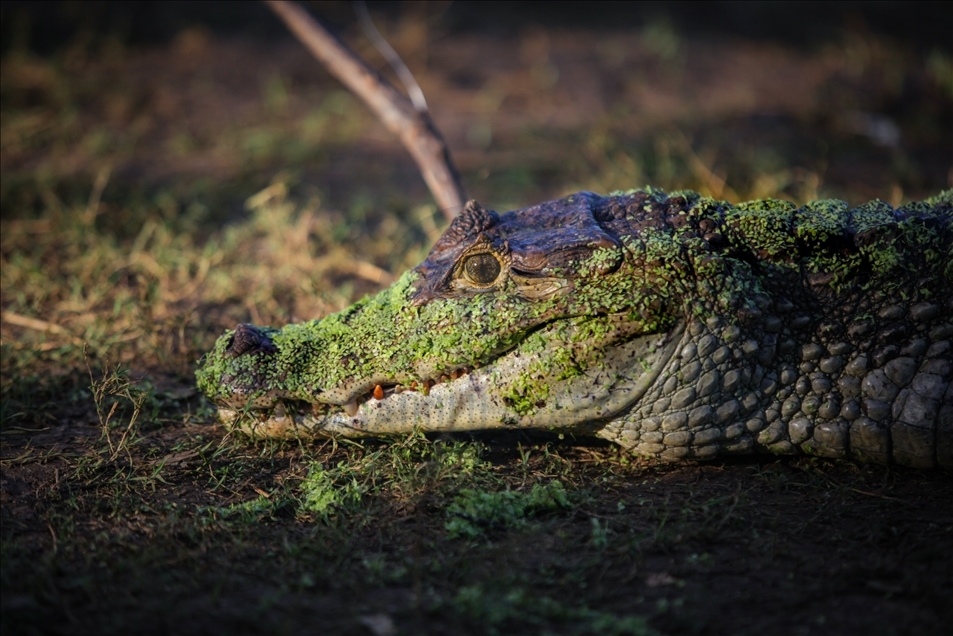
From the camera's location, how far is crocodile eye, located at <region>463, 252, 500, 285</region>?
119 inches

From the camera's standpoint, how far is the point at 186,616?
2.21 m

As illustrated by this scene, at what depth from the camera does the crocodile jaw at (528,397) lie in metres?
2.88

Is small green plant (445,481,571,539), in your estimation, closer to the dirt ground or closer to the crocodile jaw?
the dirt ground

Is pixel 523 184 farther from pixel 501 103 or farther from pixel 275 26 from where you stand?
pixel 275 26

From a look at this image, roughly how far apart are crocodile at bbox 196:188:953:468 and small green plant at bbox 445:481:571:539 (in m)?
0.27

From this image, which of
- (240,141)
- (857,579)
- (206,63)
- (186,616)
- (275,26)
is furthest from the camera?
(275,26)

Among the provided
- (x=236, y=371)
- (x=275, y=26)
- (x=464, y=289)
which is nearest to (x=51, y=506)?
(x=236, y=371)

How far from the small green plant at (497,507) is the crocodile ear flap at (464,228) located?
2.98 feet

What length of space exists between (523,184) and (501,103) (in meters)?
1.93

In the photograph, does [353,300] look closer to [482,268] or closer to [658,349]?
[482,268]

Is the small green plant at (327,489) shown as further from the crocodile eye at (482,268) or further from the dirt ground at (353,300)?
the crocodile eye at (482,268)

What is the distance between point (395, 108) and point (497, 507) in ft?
9.27

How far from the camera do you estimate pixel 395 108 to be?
15.8 ft

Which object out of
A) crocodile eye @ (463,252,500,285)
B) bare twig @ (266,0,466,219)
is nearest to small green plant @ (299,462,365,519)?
crocodile eye @ (463,252,500,285)
